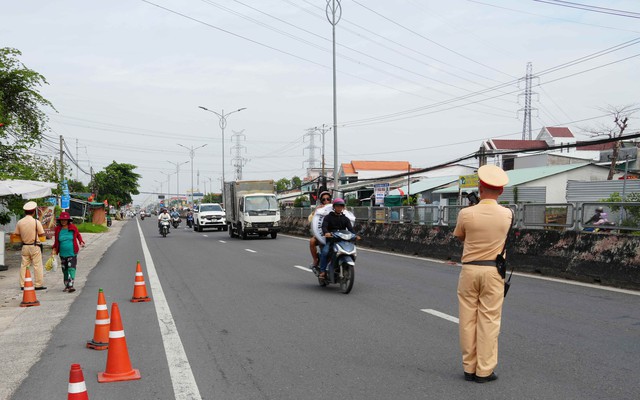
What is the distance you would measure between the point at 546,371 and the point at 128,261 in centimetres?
1512

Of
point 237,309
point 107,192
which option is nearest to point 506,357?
point 237,309

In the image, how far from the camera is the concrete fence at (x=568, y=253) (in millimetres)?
10883

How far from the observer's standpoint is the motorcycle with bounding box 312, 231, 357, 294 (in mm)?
9977

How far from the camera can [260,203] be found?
30.4 m

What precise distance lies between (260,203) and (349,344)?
79.5 feet

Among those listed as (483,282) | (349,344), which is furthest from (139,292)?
(483,282)

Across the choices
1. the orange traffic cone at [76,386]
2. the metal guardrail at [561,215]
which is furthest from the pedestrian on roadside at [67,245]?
the metal guardrail at [561,215]

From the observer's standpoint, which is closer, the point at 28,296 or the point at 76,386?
the point at 76,386

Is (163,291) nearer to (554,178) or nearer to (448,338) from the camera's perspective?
(448,338)

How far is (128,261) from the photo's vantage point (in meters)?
18.1

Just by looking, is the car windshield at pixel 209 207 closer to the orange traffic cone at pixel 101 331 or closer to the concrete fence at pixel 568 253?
the concrete fence at pixel 568 253

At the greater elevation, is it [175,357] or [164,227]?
[164,227]

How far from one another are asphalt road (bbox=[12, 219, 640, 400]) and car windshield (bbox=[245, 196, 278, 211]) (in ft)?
60.1

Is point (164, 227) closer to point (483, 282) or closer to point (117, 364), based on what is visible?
point (117, 364)
